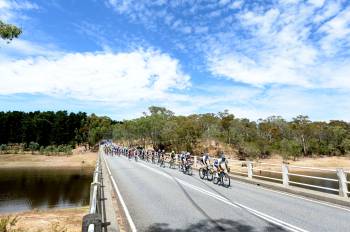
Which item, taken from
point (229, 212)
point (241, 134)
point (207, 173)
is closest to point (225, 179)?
point (207, 173)

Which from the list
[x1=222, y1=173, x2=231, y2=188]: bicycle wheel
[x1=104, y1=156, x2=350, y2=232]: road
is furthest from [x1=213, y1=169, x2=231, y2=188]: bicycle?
[x1=104, y1=156, x2=350, y2=232]: road

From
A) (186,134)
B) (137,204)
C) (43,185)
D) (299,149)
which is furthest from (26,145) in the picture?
(137,204)

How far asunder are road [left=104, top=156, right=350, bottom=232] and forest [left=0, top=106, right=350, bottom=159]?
2859 inches

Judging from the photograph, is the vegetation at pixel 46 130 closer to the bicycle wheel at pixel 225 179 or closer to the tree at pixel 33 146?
the tree at pixel 33 146


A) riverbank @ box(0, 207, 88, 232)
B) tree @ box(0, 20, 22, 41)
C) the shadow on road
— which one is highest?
tree @ box(0, 20, 22, 41)

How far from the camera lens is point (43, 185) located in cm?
5947

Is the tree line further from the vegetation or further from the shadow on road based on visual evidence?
the shadow on road

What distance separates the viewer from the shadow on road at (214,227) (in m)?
9.31

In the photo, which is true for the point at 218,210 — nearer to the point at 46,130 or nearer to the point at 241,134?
the point at 241,134

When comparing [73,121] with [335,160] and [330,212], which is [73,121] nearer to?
[335,160]

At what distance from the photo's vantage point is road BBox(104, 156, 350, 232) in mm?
9672

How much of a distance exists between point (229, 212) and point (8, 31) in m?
10.3

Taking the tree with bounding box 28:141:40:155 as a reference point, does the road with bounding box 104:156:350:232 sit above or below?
below

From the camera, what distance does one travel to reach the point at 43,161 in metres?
110
